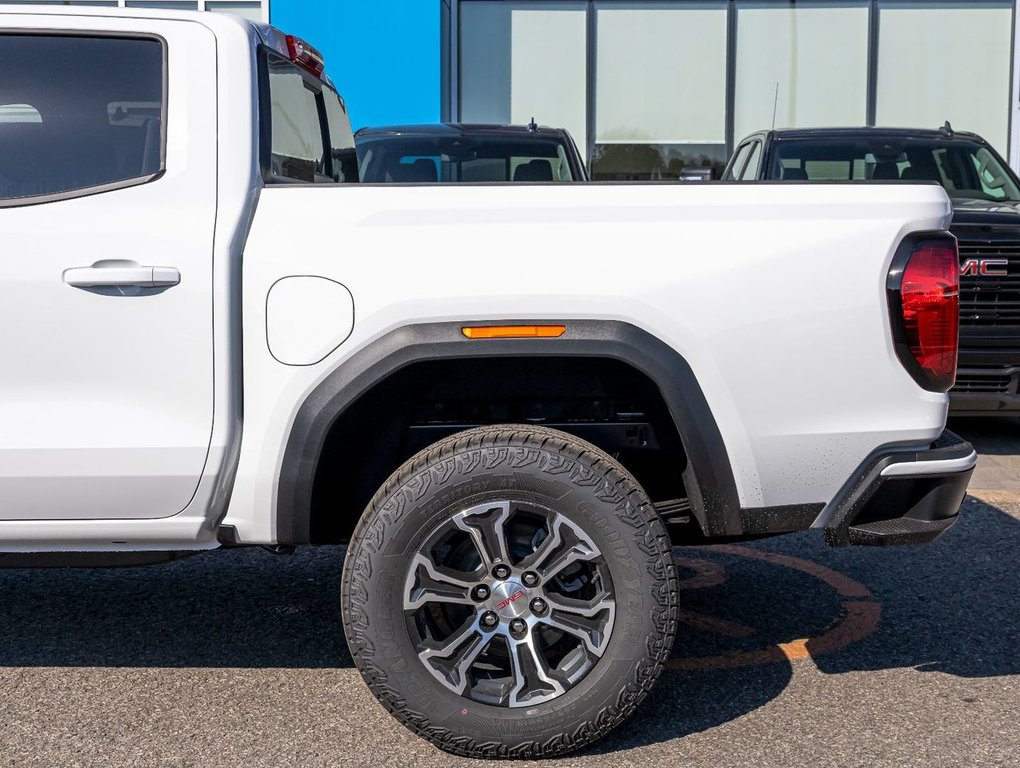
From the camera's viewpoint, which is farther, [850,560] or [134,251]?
[850,560]

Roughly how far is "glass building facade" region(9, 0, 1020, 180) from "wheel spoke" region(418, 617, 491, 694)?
40.6 ft

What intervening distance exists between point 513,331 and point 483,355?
10cm

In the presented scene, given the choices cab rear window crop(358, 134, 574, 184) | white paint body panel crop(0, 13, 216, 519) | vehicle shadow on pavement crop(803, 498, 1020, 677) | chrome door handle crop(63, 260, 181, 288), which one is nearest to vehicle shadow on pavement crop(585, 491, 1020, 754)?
vehicle shadow on pavement crop(803, 498, 1020, 677)

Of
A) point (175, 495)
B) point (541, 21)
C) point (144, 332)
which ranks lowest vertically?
point (175, 495)

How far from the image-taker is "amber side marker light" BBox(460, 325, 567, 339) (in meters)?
3.13

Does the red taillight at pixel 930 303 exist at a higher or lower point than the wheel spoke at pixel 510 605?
higher

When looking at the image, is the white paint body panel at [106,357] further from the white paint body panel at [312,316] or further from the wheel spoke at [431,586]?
the wheel spoke at [431,586]

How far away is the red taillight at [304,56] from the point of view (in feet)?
12.4

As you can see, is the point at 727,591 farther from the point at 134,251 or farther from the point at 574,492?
the point at 134,251

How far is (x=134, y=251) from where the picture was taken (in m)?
3.15

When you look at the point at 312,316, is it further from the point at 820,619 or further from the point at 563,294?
the point at 820,619

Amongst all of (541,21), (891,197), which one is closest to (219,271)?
(891,197)

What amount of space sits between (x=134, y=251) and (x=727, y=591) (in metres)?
2.54

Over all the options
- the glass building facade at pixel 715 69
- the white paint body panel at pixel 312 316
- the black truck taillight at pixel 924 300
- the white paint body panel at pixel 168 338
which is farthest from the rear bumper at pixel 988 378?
the glass building facade at pixel 715 69
